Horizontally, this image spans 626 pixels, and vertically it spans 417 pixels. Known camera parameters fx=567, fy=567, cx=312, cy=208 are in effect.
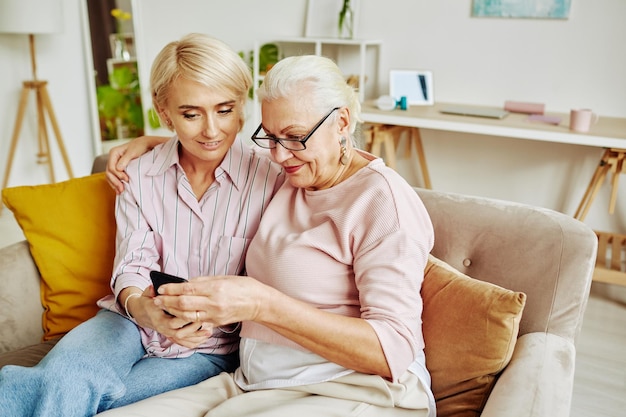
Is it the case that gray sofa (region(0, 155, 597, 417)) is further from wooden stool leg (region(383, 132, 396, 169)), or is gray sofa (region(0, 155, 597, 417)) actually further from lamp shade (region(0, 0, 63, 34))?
lamp shade (region(0, 0, 63, 34))

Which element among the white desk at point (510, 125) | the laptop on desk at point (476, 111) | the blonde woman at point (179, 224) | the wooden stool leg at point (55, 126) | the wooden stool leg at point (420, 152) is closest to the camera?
the blonde woman at point (179, 224)

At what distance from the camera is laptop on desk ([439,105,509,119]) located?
3.13 meters

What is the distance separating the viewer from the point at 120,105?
4.52m

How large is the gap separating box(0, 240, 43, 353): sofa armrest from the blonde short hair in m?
0.68

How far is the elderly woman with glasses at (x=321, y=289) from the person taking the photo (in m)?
1.12

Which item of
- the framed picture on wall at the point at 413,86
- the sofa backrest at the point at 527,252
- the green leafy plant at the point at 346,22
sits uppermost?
the green leafy plant at the point at 346,22

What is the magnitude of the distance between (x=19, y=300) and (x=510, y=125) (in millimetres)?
2384

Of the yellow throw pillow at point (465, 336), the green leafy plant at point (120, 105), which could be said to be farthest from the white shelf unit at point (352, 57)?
the yellow throw pillow at point (465, 336)

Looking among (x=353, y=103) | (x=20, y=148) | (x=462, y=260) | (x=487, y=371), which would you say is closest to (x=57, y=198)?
(x=353, y=103)

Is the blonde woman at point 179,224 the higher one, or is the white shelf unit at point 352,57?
the white shelf unit at point 352,57

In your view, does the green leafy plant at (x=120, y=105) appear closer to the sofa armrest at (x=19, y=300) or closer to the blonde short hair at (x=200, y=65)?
the sofa armrest at (x=19, y=300)

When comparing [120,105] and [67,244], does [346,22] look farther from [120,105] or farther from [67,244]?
[67,244]

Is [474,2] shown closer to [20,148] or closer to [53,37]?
[53,37]

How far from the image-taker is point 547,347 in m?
1.27
